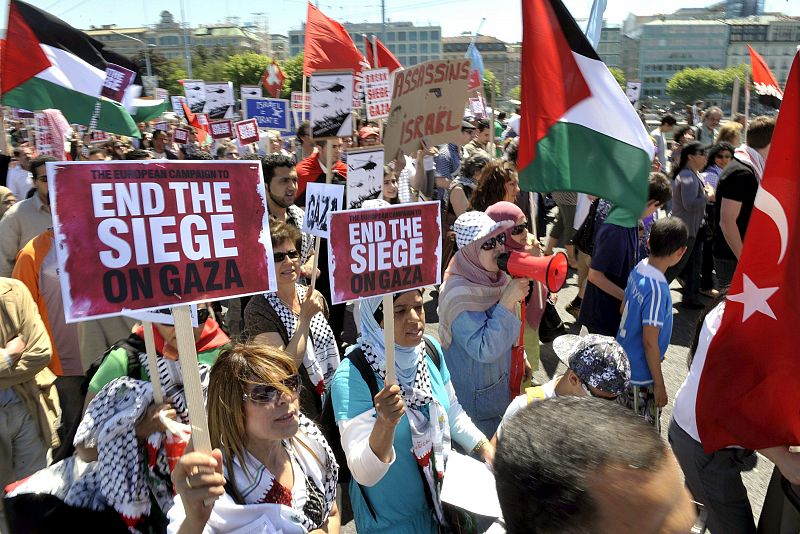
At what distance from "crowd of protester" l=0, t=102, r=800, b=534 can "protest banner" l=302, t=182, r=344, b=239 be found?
11.9 inches

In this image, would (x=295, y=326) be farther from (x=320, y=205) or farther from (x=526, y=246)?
(x=526, y=246)

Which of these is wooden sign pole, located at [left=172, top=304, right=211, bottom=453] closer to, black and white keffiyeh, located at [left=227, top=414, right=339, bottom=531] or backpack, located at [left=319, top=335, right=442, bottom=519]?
black and white keffiyeh, located at [left=227, top=414, right=339, bottom=531]

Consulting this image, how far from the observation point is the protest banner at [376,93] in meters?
7.83

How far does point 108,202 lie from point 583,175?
204cm

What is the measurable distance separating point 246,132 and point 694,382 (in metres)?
9.16

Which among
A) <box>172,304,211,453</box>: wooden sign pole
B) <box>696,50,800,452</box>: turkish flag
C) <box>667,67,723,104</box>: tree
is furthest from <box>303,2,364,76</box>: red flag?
<box>667,67,723,104</box>: tree

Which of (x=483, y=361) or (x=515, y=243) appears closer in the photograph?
(x=483, y=361)

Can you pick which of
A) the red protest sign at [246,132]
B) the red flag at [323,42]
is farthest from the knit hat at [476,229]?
the red protest sign at [246,132]

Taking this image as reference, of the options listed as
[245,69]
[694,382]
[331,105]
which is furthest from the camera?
[245,69]

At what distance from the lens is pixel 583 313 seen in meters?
4.50

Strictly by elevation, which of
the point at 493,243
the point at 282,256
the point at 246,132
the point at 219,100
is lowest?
the point at 282,256

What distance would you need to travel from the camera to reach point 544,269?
A: 2.97m

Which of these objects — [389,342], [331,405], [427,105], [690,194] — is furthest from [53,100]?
[690,194]

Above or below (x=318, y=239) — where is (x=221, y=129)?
above
